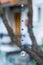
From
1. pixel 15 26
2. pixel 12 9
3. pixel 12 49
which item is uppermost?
pixel 12 9

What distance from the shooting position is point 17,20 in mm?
8719

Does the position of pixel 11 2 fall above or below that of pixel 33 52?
above

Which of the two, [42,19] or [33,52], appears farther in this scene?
[42,19]

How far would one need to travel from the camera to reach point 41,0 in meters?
7.84

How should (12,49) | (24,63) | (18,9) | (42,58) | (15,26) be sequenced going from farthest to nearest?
(15,26) < (18,9) < (12,49) < (24,63) < (42,58)

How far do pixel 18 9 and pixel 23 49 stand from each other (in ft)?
15.9

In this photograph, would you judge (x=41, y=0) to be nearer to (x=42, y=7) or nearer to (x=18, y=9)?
(x=42, y=7)

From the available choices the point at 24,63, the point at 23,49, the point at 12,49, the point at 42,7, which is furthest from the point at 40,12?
the point at 23,49

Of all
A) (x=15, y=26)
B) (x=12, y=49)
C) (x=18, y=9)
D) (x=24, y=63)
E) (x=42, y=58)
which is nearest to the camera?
(x=42, y=58)

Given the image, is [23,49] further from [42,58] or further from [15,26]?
[15,26]

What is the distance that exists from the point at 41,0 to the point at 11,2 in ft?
3.16

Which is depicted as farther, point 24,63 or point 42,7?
point 42,7

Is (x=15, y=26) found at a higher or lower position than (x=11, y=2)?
lower

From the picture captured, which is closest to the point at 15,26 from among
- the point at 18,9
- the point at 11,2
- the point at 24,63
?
the point at 18,9
